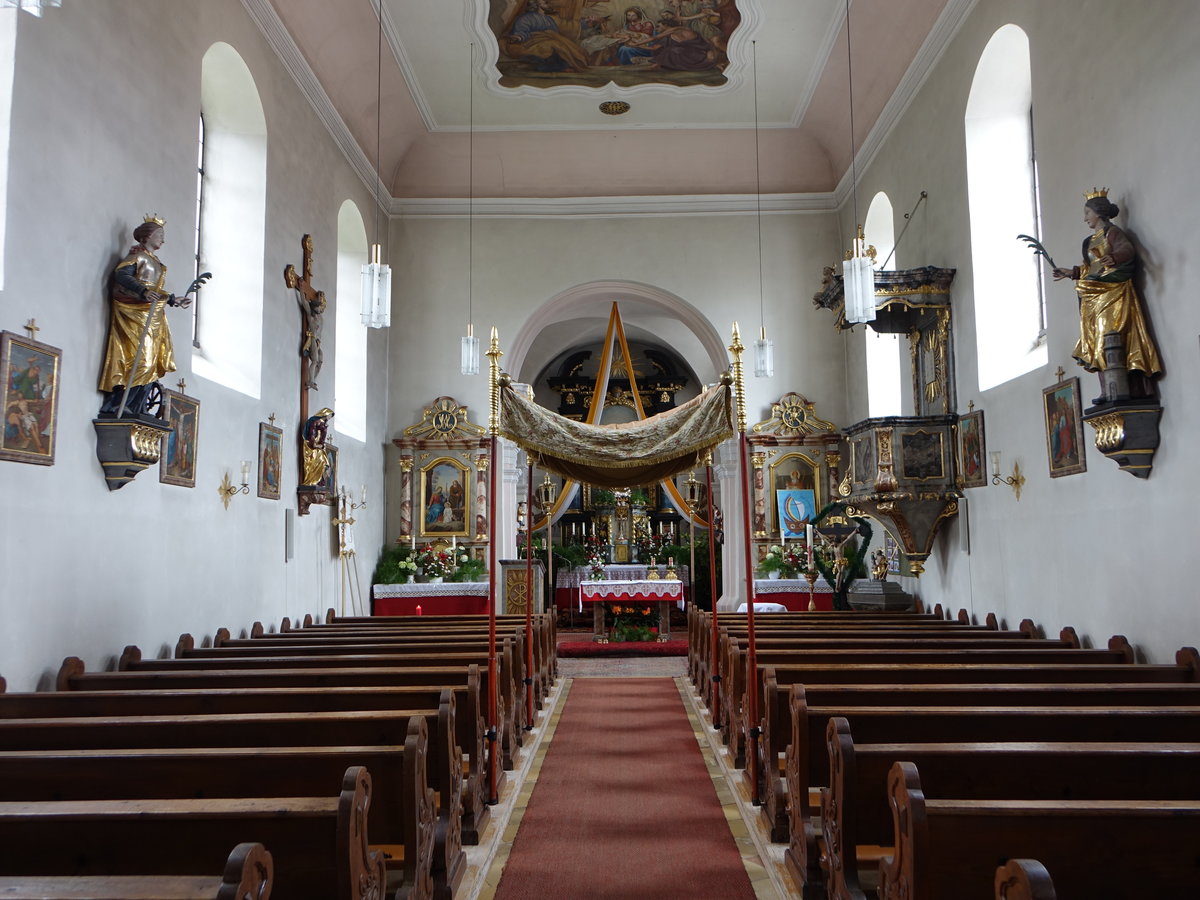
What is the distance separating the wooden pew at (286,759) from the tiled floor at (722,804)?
6.2 inches

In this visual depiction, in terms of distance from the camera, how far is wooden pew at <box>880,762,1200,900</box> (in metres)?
2.42

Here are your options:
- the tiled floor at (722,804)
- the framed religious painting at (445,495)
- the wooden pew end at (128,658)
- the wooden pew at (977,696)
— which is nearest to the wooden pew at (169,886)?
the tiled floor at (722,804)

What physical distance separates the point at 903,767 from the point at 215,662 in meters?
4.76

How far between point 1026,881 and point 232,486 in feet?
24.7

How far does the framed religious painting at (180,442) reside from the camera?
6.93 metres

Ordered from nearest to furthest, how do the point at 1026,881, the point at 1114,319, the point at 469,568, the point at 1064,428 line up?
1. the point at 1026,881
2. the point at 1114,319
3. the point at 1064,428
4. the point at 469,568

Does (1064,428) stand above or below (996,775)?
above

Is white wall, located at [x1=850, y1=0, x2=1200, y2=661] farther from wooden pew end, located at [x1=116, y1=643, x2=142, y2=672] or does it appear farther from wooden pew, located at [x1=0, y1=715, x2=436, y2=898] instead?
wooden pew end, located at [x1=116, y1=643, x2=142, y2=672]

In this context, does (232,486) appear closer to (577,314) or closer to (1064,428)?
(1064,428)

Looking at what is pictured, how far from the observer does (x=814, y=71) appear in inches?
476

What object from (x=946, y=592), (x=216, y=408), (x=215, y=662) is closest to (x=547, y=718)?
(x=215, y=662)

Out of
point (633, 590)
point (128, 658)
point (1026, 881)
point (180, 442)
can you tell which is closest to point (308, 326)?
point (180, 442)

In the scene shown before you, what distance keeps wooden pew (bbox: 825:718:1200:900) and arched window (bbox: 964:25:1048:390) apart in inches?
228

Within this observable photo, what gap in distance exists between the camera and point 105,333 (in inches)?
240
